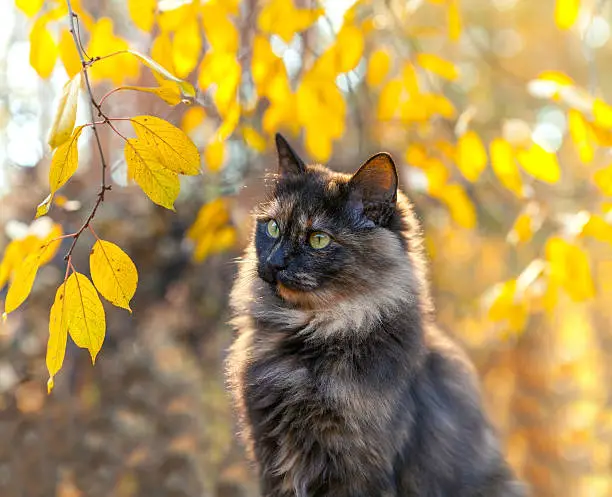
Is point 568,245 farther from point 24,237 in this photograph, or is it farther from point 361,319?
point 24,237

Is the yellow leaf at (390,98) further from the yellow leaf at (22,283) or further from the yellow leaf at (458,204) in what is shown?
the yellow leaf at (22,283)

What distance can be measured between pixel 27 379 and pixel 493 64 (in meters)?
3.42

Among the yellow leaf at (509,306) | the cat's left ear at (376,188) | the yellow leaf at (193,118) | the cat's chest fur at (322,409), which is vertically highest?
the yellow leaf at (193,118)

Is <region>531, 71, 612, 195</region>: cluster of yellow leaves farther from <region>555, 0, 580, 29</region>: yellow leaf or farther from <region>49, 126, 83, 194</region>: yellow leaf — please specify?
<region>49, 126, 83, 194</region>: yellow leaf

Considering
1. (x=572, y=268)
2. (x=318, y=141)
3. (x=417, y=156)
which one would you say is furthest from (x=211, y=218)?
(x=572, y=268)

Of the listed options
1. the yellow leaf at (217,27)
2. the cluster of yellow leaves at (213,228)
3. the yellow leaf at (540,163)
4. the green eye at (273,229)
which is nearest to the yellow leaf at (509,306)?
the yellow leaf at (540,163)

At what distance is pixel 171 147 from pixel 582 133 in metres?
1.41

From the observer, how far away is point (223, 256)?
4117 mm

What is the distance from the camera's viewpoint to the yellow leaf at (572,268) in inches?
95.5

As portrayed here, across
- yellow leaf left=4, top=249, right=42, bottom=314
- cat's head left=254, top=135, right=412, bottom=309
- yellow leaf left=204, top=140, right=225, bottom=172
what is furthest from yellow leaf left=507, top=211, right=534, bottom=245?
yellow leaf left=4, top=249, right=42, bottom=314

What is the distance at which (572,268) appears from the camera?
8.03 feet

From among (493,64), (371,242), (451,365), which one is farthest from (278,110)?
(493,64)

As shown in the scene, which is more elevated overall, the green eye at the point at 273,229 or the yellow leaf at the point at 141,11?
Result: the yellow leaf at the point at 141,11

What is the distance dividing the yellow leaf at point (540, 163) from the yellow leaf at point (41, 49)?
1.60 m
